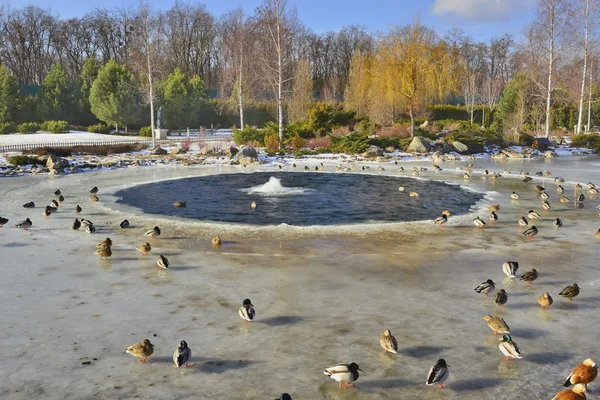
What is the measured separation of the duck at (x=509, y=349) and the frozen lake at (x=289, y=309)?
15 centimetres

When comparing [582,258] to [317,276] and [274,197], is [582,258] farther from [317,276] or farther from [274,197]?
[274,197]

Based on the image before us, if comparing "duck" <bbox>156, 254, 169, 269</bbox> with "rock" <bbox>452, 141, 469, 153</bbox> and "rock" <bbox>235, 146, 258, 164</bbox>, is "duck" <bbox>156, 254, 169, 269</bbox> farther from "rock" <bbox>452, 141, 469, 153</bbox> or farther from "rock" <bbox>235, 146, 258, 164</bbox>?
"rock" <bbox>452, 141, 469, 153</bbox>

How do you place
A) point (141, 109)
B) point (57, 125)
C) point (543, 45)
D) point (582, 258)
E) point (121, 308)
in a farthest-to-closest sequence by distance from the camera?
point (141, 109) → point (57, 125) → point (543, 45) → point (582, 258) → point (121, 308)

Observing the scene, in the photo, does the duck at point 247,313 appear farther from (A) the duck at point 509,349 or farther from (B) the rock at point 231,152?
(B) the rock at point 231,152

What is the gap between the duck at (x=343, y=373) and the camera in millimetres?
5418

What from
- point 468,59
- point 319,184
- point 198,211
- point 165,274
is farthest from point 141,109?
point 468,59

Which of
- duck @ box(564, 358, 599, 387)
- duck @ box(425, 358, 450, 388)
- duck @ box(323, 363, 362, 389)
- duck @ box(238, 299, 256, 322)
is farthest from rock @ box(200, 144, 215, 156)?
duck @ box(564, 358, 599, 387)

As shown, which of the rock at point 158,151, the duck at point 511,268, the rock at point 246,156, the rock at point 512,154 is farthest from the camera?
the rock at point 158,151

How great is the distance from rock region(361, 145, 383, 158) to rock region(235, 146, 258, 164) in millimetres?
7562

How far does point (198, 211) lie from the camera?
16.1m

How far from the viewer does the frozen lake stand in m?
5.71

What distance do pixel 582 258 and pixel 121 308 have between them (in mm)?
9093

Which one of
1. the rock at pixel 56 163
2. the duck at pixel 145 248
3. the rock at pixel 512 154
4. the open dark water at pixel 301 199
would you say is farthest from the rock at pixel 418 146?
the duck at pixel 145 248

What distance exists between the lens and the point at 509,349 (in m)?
6.05
